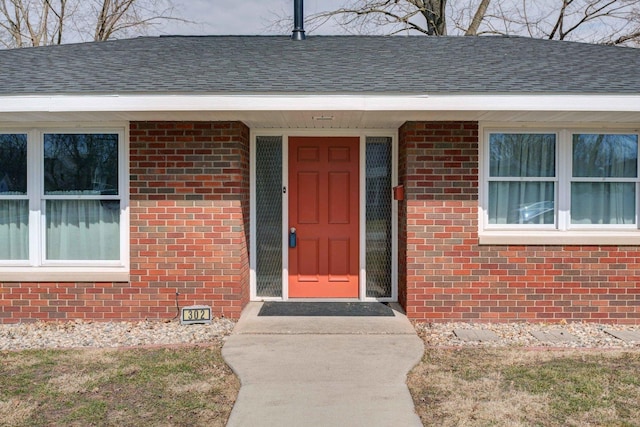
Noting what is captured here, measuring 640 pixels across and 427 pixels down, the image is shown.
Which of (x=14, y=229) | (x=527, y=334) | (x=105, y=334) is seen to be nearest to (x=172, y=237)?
(x=105, y=334)

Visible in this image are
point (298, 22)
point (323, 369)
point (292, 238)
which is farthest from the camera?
point (298, 22)

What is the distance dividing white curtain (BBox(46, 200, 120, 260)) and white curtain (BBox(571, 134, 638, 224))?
219 inches

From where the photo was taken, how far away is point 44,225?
6016mm

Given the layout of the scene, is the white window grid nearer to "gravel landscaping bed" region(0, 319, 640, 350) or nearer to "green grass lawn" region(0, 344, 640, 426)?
"gravel landscaping bed" region(0, 319, 640, 350)

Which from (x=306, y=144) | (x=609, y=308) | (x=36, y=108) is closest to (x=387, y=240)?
(x=306, y=144)

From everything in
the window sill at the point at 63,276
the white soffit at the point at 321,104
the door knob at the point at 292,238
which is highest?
the white soffit at the point at 321,104

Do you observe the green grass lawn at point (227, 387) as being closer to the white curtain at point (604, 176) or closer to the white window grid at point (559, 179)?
the white window grid at point (559, 179)

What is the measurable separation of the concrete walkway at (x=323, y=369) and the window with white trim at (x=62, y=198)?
206 cm

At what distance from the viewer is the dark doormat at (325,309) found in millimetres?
6151

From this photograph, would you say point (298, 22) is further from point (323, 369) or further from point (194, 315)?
point (323, 369)

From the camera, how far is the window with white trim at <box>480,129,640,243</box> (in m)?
6.02

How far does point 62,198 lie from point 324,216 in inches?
127

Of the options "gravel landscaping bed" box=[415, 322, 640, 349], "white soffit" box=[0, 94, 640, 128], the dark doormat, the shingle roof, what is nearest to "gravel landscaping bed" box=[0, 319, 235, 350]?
the dark doormat

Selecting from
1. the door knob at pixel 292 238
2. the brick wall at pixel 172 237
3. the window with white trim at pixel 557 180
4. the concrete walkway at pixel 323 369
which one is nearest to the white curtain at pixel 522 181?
the window with white trim at pixel 557 180
